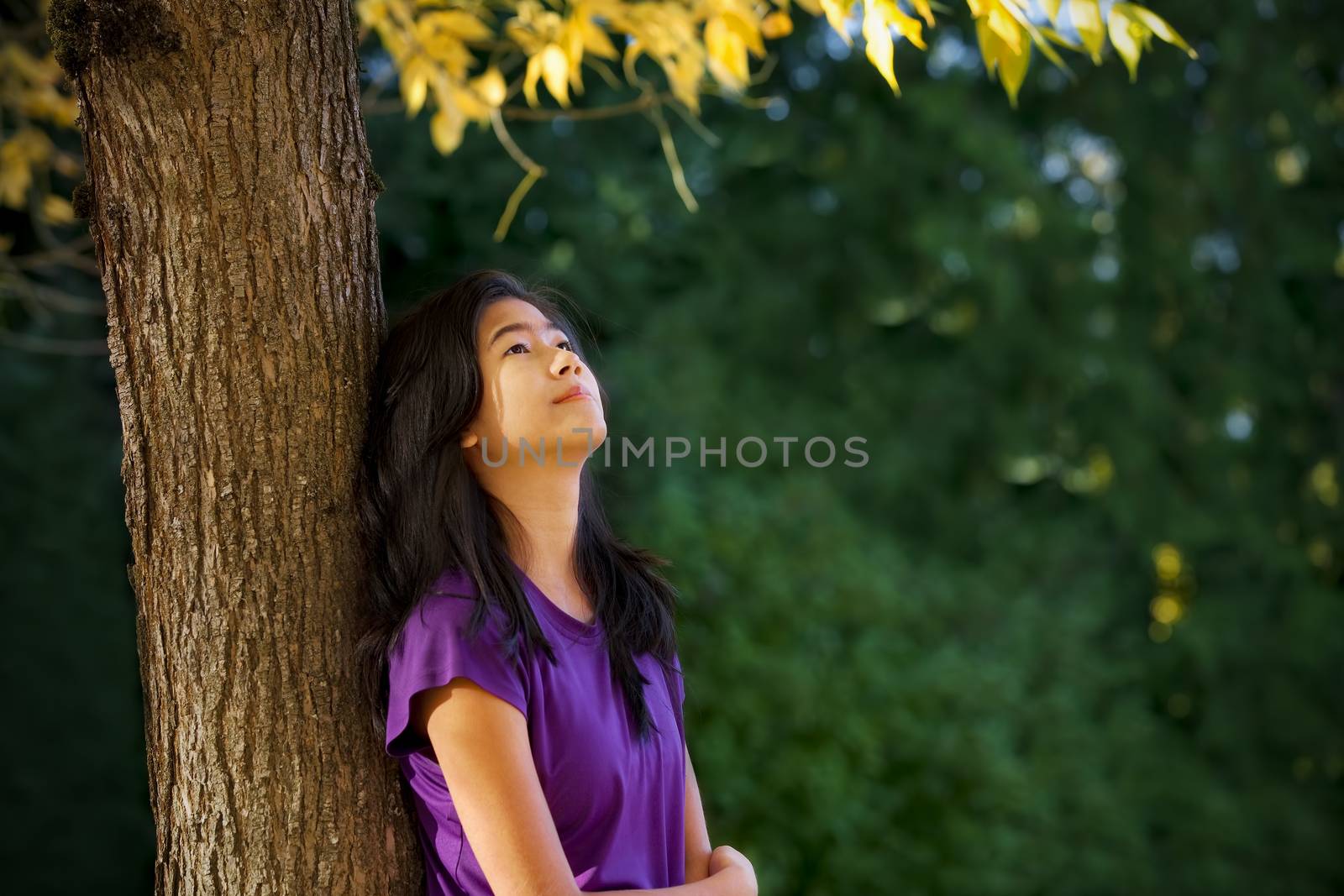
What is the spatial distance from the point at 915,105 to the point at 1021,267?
0.57 metres

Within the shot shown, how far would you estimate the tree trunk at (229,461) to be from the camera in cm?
116

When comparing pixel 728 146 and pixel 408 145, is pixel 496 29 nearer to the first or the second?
pixel 408 145

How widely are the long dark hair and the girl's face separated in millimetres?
15

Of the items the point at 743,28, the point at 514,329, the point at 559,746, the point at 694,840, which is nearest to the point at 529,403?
the point at 514,329

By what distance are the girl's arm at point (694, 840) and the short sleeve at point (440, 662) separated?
0.29 metres

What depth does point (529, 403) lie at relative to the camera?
123 cm

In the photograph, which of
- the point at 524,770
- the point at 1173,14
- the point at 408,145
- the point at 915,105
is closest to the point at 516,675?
the point at 524,770

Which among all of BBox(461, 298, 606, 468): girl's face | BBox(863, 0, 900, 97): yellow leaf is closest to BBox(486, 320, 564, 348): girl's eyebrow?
BBox(461, 298, 606, 468): girl's face

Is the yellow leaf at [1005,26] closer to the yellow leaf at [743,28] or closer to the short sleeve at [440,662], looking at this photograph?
the yellow leaf at [743,28]

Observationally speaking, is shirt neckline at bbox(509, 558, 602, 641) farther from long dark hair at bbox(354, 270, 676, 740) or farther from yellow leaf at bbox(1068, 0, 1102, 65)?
yellow leaf at bbox(1068, 0, 1102, 65)

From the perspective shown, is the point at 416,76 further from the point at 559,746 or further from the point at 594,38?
the point at 559,746

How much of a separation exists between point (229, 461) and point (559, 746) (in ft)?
1.29

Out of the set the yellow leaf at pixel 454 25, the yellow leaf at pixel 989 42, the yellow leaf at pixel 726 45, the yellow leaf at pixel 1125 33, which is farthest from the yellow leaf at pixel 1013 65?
the yellow leaf at pixel 454 25

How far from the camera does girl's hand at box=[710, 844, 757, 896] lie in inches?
50.3
